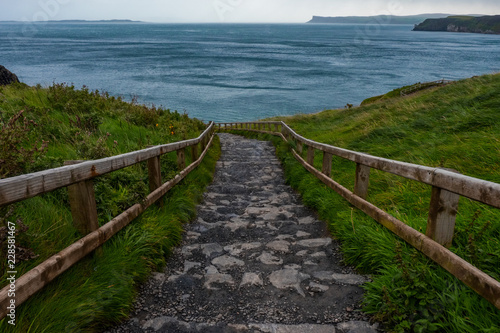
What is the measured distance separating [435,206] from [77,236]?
3220 millimetres

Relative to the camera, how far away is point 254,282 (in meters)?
3.56

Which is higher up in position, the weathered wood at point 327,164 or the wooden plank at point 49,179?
the wooden plank at point 49,179

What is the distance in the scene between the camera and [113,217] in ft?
12.5

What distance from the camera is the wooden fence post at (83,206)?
2.90 metres

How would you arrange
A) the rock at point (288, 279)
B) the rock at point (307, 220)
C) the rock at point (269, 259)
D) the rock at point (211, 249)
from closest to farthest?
1. the rock at point (288, 279)
2. the rock at point (269, 259)
3. the rock at point (211, 249)
4. the rock at point (307, 220)

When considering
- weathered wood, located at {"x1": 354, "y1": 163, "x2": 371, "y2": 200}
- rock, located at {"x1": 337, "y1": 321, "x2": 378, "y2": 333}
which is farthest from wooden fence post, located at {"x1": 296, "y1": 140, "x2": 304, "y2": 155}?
rock, located at {"x1": 337, "y1": 321, "x2": 378, "y2": 333}

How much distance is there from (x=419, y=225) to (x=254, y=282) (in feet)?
6.11

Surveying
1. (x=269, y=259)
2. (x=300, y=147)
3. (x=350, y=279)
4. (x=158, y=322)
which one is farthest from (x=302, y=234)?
(x=300, y=147)

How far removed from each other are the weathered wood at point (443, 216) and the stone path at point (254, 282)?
36.0 inches

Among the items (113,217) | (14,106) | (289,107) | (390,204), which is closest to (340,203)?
(390,204)

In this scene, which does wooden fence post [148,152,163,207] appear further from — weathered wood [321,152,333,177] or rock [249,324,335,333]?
weathered wood [321,152,333,177]

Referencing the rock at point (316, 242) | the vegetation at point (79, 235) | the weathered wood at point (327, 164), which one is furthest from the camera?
the weathered wood at point (327, 164)

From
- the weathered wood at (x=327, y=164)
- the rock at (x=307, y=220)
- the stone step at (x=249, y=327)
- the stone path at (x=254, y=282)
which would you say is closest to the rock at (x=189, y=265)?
the stone path at (x=254, y=282)

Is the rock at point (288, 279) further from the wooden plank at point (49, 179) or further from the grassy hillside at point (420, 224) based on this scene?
the wooden plank at point (49, 179)
